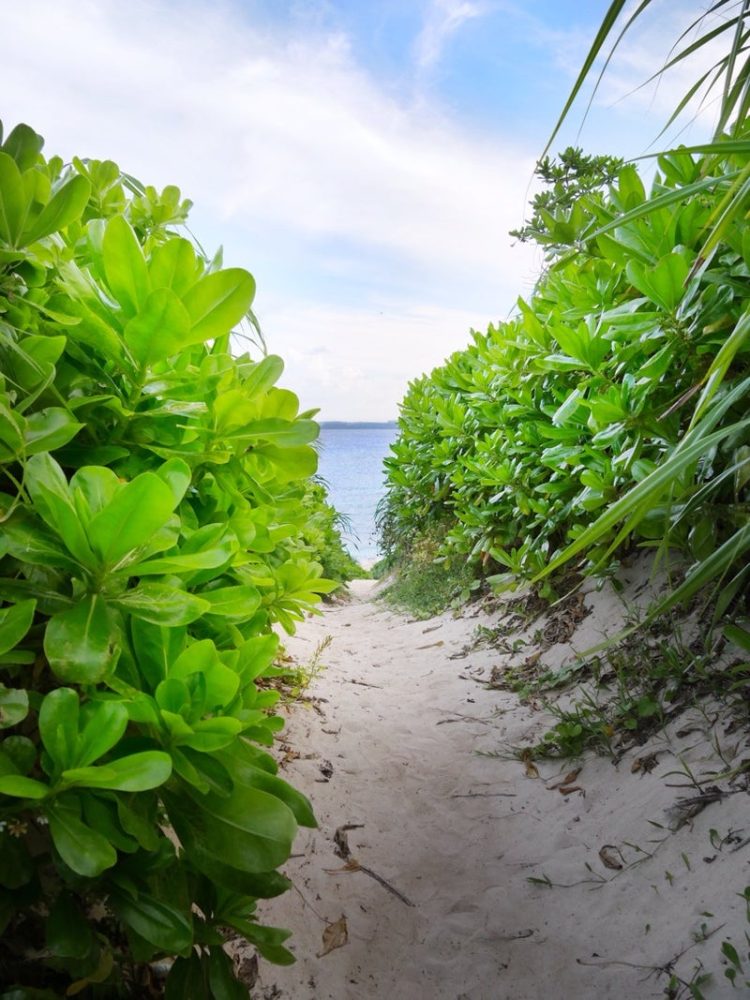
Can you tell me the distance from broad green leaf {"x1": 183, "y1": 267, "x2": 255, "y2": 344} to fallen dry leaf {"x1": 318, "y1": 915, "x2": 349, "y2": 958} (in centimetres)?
146

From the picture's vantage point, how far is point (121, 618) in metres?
0.86

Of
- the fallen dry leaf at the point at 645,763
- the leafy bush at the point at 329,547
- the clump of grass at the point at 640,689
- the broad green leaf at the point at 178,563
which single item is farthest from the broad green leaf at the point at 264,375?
the leafy bush at the point at 329,547

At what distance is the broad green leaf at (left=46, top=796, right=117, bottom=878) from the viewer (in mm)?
688

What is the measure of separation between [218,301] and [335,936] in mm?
1534

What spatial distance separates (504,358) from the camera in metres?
3.58

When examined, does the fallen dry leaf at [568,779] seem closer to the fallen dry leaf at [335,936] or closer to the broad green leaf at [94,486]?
the fallen dry leaf at [335,936]

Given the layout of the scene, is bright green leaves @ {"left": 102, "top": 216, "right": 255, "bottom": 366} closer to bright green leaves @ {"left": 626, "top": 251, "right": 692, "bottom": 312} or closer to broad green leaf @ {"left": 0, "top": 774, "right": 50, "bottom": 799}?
broad green leaf @ {"left": 0, "top": 774, "right": 50, "bottom": 799}

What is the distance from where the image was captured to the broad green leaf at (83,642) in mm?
714

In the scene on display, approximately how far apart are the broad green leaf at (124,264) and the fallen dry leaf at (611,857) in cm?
175

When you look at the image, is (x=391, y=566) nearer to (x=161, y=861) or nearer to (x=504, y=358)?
(x=504, y=358)

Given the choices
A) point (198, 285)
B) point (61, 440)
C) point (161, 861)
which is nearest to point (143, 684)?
point (161, 861)

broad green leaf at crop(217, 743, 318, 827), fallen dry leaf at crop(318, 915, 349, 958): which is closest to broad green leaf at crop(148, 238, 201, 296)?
broad green leaf at crop(217, 743, 318, 827)

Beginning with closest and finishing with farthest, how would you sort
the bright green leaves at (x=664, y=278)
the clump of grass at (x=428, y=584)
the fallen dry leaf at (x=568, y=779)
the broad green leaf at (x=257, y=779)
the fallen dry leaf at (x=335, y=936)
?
1. the broad green leaf at (x=257, y=779)
2. the fallen dry leaf at (x=335, y=936)
3. the bright green leaves at (x=664, y=278)
4. the fallen dry leaf at (x=568, y=779)
5. the clump of grass at (x=428, y=584)

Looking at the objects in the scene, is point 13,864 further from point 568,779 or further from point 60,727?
point 568,779
